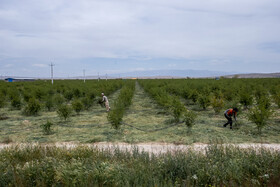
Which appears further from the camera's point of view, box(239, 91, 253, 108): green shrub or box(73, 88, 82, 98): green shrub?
box(73, 88, 82, 98): green shrub

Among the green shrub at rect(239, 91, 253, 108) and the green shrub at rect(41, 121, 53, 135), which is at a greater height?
the green shrub at rect(239, 91, 253, 108)

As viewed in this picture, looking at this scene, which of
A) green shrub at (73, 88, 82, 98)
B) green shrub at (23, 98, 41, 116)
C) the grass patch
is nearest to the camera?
the grass patch

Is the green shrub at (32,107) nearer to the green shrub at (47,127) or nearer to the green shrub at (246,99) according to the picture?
the green shrub at (47,127)

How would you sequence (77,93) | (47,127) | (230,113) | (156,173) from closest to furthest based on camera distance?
(156,173)
(47,127)
(230,113)
(77,93)

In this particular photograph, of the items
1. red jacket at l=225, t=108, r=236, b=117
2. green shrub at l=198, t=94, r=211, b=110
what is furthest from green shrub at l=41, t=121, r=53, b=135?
green shrub at l=198, t=94, r=211, b=110

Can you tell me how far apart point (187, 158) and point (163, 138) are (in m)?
3.96

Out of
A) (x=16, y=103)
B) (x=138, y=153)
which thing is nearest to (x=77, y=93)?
(x=16, y=103)

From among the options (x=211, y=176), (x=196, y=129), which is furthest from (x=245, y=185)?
(x=196, y=129)

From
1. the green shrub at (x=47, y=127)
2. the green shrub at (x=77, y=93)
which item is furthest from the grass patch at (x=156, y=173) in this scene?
the green shrub at (x=77, y=93)

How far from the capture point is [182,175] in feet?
16.1

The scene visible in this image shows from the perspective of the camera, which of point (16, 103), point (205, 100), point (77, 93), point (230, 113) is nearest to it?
point (230, 113)

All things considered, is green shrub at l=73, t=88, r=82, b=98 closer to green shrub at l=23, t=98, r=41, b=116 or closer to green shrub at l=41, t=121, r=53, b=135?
green shrub at l=23, t=98, r=41, b=116

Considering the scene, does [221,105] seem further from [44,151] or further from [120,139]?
[44,151]

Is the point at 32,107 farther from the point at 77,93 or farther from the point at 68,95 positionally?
the point at 77,93
